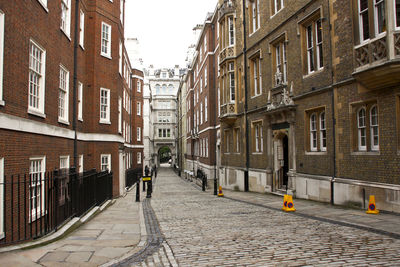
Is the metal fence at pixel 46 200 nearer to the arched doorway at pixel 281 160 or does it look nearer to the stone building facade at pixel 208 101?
the arched doorway at pixel 281 160

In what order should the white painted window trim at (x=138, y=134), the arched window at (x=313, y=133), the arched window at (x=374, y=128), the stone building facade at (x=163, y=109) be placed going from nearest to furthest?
the arched window at (x=374, y=128), the arched window at (x=313, y=133), the white painted window trim at (x=138, y=134), the stone building facade at (x=163, y=109)

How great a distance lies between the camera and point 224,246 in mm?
6828

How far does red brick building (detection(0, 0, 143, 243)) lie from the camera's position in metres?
8.20

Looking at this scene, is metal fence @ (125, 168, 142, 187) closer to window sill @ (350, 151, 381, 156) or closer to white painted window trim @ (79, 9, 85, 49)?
white painted window trim @ (79, 9, 85, 49)

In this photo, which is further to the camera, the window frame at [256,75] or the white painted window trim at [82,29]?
the window frame at [256,75]

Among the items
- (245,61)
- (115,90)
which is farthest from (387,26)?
(115,90)

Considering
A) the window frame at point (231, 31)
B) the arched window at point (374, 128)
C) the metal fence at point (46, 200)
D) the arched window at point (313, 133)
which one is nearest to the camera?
the metal fence at point (46, 200)

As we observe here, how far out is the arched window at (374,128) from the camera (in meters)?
10.7

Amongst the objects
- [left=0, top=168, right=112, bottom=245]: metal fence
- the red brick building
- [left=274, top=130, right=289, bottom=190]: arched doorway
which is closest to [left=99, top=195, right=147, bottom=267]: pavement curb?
[left=0, top=168, right=112, bottom=245]: metal fence

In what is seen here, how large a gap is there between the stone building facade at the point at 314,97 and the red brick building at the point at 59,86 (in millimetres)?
7721

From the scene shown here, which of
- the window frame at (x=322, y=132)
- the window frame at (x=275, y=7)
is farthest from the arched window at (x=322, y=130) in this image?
the window frame at (x=275, y=7)

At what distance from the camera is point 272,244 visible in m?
6.87

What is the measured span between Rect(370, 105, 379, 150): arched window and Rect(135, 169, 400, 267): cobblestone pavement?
11.2ft

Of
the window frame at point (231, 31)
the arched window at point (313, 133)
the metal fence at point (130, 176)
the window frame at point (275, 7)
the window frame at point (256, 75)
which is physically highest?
the window frame at point (231, 31)
